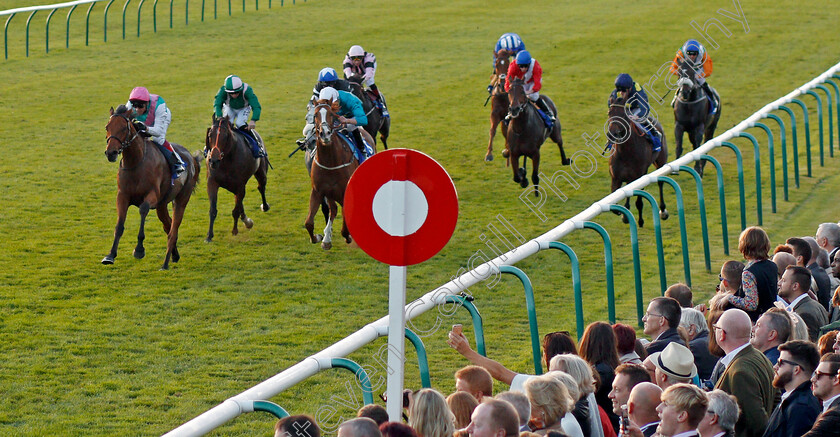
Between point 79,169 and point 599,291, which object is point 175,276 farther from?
point 79,169

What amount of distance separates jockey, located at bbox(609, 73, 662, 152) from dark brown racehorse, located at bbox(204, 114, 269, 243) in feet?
13.1

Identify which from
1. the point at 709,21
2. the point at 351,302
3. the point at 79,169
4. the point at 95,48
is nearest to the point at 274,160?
the point at 79,169

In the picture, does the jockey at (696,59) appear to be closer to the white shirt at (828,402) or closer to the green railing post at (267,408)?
the white shirt at (828,402)

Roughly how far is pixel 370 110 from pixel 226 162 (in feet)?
11.6

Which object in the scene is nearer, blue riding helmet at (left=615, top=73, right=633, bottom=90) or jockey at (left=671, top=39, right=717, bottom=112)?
blue riding helmet at (left=615, top=73, right=633, bottom=90)

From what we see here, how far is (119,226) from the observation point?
33.9 ft

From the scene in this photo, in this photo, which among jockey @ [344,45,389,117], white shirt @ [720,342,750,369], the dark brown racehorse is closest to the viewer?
white shirt @ [720,342,750,369]

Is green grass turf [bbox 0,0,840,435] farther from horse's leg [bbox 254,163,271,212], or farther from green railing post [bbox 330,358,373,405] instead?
green railing post [bbox 330,358,373,405]

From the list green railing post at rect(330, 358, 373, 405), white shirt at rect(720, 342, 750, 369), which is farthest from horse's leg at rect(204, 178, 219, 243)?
green railing post at rect(330, 358, 373, 405)

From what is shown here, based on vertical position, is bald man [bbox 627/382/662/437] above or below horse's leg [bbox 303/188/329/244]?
above

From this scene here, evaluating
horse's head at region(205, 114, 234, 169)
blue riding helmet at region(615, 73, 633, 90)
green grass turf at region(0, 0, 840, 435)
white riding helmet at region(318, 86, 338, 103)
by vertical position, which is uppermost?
blue riding helmet at region(615, 73, 633, 90)

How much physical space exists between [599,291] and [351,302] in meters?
2.26

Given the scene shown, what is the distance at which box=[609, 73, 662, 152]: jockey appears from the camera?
1101 centimetres

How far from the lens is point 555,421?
3.91 m
